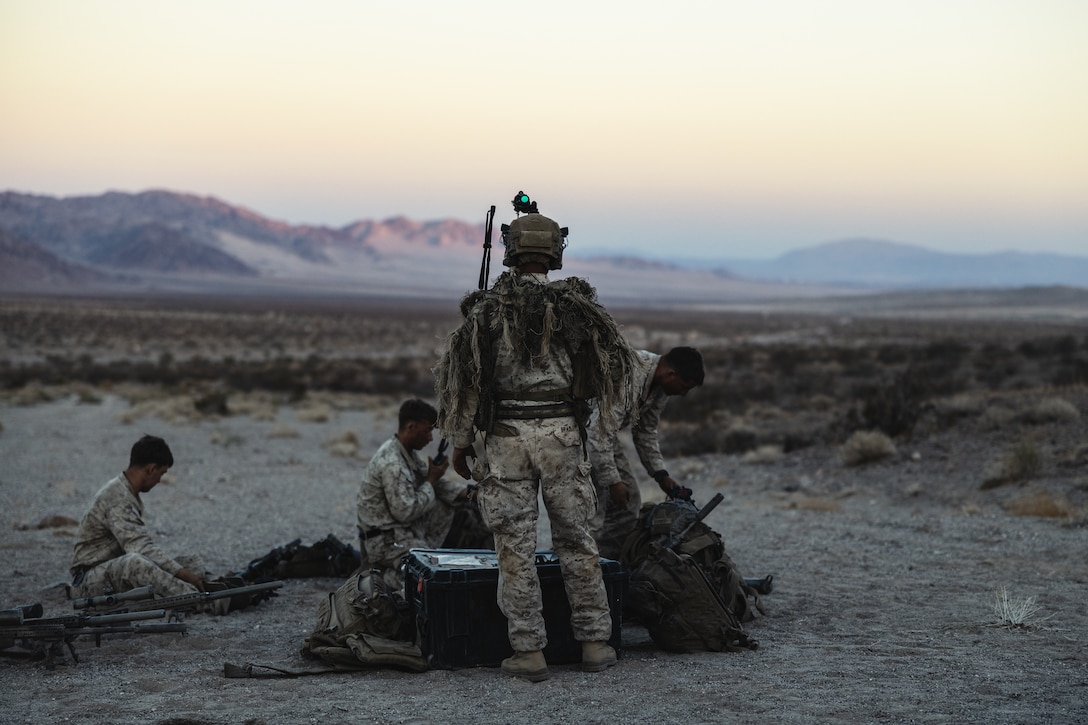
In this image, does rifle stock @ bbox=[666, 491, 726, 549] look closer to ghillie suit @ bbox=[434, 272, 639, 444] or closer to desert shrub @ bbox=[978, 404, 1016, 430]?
ghillie suit @ bbox=[434, 272, 639, 444]

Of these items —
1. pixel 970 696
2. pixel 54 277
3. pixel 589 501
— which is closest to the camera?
pixel 970 696

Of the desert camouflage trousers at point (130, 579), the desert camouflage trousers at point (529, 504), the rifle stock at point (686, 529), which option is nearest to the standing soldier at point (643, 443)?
the rifle stock at point (686, 529)

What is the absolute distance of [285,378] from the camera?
3139 cm

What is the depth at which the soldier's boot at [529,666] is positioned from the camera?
5.46 metres

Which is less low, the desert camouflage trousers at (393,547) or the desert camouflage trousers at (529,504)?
the desert camouflage trousers at (529,504)

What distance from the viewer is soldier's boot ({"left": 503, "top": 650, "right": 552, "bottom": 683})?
5.46 metres

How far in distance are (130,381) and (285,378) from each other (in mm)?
4464

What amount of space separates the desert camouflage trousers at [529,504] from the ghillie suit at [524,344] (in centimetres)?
14

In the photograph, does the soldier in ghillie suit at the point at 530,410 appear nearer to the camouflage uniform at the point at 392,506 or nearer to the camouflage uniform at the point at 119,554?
the camouflage uniform at the point at 392,506

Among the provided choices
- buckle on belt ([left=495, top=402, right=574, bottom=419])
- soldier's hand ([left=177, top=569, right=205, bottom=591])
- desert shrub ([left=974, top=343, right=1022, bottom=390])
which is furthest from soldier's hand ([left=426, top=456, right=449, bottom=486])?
desert shrub ([left=974, top=343, right=1022, bottom=390])

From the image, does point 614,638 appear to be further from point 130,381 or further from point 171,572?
point 130,381

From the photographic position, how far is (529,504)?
5492 mm

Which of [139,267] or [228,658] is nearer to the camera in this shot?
[228,658]

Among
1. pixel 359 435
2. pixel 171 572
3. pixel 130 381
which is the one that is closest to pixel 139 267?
pixel 130 381
